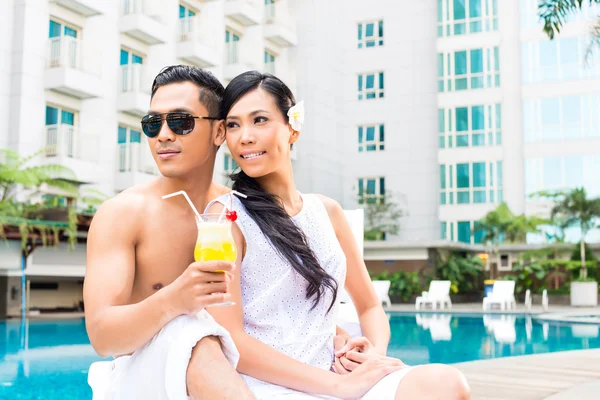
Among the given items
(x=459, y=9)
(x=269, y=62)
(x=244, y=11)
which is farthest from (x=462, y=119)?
(x=244, y=11)

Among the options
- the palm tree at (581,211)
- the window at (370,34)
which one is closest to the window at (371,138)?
the window at (370,34)

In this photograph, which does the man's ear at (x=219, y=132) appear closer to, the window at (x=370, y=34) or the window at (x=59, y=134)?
the window at (x=59, y=134)

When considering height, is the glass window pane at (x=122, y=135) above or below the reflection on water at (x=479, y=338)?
above

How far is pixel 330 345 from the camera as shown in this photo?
224 centimetres

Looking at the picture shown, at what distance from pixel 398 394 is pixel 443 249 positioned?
25.1 meters

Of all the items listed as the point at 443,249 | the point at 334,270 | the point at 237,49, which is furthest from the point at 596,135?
the point at 334,270

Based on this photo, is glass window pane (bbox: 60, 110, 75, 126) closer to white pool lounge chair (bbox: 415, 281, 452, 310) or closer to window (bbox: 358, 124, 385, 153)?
white pool lounge chair (bbox: 415, 281, 452, 310)

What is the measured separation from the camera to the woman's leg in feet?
5.70

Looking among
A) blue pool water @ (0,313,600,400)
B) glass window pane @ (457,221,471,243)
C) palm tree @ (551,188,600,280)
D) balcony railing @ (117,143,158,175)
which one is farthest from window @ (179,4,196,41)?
glass window pane @ (457,221,471,243)

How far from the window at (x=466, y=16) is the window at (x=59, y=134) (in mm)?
18543

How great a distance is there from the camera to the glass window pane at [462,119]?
30.5 m

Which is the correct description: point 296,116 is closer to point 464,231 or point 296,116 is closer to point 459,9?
point 464,231

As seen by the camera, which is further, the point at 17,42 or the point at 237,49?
the point at 237,49

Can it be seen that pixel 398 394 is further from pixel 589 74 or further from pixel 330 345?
pixel 589 74
